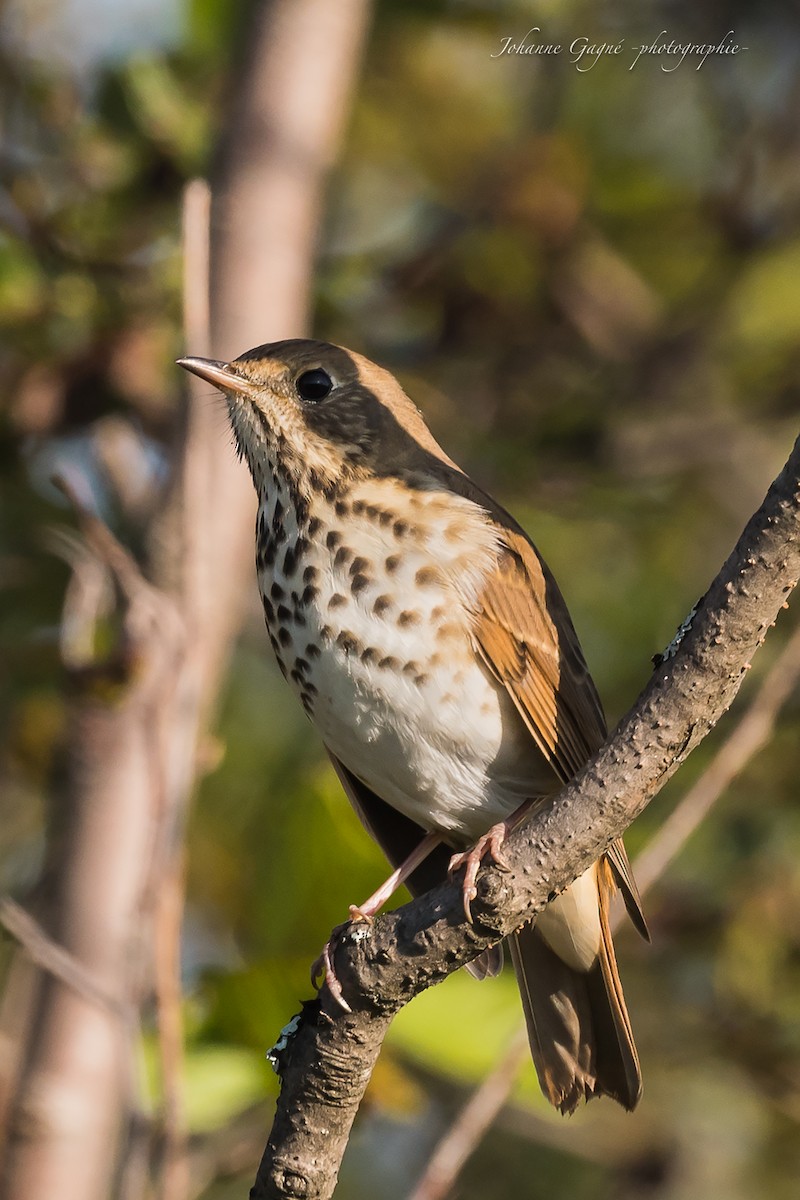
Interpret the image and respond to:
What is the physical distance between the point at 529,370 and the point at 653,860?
304cm

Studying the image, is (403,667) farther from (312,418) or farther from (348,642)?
(312,418)

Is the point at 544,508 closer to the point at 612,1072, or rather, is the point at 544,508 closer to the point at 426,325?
the point at 426,325

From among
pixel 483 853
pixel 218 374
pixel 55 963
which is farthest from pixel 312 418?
pixel 55 963

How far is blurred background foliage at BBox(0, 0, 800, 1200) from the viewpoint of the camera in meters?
4.96

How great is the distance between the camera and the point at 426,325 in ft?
18.9

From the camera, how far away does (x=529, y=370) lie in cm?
591

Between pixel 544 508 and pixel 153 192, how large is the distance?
5.52 ft

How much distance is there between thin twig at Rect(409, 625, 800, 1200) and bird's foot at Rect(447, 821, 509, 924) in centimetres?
34

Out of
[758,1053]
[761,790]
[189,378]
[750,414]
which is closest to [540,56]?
[750,414]

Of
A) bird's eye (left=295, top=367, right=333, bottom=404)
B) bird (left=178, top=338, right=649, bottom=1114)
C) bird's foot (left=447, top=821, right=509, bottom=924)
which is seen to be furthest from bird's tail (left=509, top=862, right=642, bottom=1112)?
A: bird's eye (left=295, top=367, right=333, bottom=404)

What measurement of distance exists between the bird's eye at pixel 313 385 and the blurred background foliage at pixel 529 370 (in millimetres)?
1032

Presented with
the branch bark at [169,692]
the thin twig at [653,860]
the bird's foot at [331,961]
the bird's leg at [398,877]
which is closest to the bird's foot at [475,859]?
the bird's foot at [331,961]

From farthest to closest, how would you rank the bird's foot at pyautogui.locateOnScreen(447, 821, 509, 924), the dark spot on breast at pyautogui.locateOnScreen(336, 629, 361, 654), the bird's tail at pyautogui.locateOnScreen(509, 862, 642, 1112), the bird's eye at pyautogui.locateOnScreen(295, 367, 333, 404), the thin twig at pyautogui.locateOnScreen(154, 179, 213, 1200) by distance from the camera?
1. the bird's eye at pyautogui.locateOnScreen(295, 367, 333, 404)
2. the bird's tail at pyautogui.locateOnScreen(509, 862, 642, 1112)
3. the dark spot on breast at pyautogui.locateOnScreen(336, 629, 361, 654)
4. the thin twig at pyautogui.locateOnScreen(154, 179, 213, 1200)
5. the bird's foot at pyautogui.locateOnScreen(447, 821, 509, 924)

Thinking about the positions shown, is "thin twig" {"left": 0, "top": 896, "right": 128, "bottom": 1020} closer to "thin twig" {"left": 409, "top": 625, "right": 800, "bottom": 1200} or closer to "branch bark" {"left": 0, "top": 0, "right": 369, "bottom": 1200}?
"branch bark" {"left": 0, "top": 0, "right": 369, "bottom": 1200}
